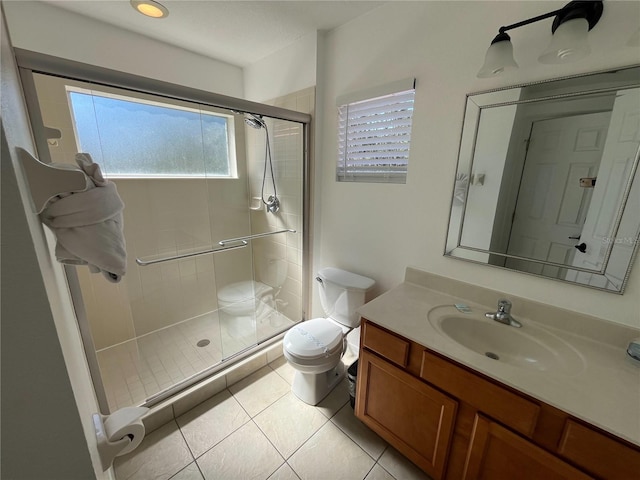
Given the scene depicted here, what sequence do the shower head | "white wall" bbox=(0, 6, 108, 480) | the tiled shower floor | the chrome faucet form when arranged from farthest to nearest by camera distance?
the shower head, the tiled shower floor, the chrome faucet, "white wall" bbox=(0, 6, 108, 480)

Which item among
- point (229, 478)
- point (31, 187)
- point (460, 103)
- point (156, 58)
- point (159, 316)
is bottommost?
point (229, 478)

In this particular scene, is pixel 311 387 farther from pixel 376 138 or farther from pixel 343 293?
pixel 376 138

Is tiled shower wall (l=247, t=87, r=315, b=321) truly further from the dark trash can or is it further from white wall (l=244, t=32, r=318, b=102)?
the dark trash can

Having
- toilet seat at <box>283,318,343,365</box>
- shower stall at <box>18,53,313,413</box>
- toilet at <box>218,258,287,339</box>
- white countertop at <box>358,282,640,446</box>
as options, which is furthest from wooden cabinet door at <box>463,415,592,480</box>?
toilet at <box>218,258,287,339</box>

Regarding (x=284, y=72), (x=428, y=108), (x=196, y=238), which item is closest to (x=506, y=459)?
(x=428, y=108)

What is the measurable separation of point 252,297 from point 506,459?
196 centimetres

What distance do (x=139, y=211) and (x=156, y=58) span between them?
1.13 metres

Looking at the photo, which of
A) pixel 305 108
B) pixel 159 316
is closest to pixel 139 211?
pixel 159 316

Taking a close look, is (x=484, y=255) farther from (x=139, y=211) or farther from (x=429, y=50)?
(x=139, y=211)

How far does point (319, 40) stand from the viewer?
1.75 metres

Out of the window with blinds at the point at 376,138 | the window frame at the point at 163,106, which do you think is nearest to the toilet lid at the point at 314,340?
the window with blinds at the point at 376,138

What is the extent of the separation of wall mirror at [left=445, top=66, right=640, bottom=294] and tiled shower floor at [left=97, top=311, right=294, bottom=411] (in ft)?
5.67

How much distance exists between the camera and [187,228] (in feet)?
6.86

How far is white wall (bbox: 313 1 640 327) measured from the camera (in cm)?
104
